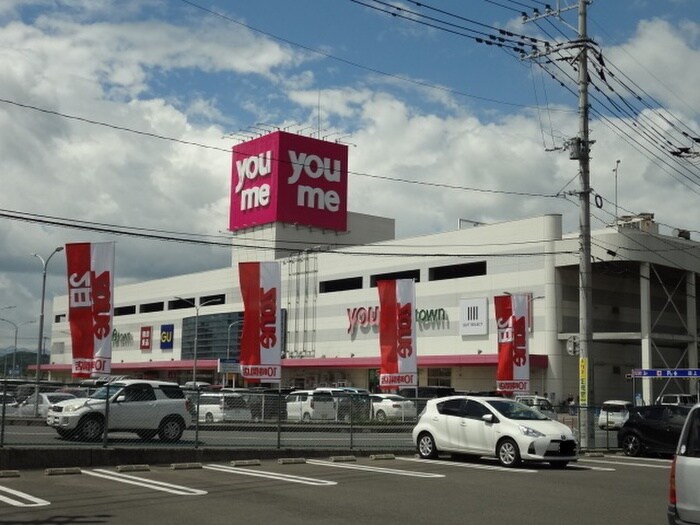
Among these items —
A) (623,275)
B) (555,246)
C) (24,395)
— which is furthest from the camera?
(623,275)

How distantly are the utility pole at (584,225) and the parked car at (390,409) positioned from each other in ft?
16.5

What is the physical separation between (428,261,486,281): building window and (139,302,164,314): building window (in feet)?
120

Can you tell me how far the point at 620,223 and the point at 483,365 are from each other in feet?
42.2

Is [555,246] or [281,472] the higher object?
[555,246]

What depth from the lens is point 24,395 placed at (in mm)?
18141

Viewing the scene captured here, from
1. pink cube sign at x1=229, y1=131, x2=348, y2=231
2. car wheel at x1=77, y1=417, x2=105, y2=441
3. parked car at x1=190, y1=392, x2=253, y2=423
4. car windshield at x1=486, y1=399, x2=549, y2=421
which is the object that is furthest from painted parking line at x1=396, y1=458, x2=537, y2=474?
pink cube sign at x1=229, y1=131, x2=348, y2=231

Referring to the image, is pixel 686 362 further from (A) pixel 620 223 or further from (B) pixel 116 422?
(B) pixel 116 422

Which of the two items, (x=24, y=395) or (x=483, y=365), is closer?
(x=24, y=395)

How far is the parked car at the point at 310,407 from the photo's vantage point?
69.4 feet

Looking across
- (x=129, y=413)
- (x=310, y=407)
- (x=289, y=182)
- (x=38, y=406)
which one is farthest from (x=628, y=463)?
(x=289, y=182)

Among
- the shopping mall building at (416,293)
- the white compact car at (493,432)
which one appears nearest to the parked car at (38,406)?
the white compact car at (493,432)

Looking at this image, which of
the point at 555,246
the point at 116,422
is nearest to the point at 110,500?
the point at 116,422

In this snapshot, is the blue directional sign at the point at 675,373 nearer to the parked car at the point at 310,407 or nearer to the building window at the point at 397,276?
the parked car at the point at 310,407

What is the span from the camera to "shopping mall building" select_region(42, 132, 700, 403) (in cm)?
5394
